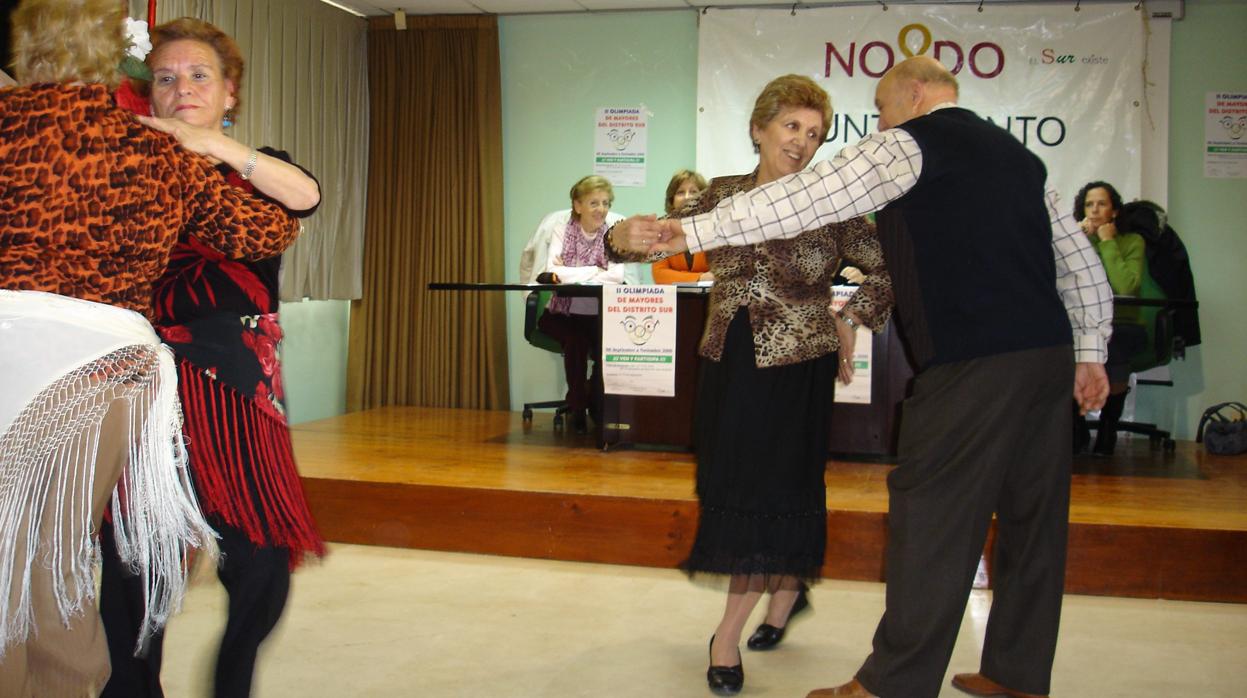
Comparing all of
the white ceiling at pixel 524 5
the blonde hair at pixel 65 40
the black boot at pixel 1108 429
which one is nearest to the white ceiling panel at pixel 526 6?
the white ceiling at pixel 524 5

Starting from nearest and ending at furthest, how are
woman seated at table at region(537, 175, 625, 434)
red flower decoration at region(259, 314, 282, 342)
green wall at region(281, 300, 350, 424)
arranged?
red flower decoration at region(259, 314, 282, 342)
woman seated at table at region(537, 175, 625, 434)
green wall at region(281, 300, 350, 424)

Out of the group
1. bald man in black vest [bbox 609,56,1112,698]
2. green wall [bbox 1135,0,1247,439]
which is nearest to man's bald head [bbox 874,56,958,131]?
bald man in black vest [bbox 609,56,1112,698]

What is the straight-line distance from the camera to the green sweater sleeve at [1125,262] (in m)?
5.44

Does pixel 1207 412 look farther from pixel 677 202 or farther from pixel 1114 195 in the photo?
pixel 677 202

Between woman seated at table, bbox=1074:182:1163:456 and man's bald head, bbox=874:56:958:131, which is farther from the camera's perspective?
woman seated at table, bbox=1074:182:1163:456

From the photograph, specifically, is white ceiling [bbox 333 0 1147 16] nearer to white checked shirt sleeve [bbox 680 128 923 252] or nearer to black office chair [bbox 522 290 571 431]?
black office chair [bbox 522 290 571 431]

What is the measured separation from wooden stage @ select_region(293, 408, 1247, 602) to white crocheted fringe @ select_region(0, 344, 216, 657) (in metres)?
2.12

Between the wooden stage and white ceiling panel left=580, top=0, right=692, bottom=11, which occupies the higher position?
white ceiling panel left=580, top=0, right=692, bottom=11

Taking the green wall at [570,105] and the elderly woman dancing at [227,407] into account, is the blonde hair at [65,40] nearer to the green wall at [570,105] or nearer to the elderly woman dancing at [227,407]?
the elderly woman dancing at [227,407]

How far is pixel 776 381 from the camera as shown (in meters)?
2.55

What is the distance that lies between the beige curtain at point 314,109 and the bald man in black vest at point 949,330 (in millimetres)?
4226

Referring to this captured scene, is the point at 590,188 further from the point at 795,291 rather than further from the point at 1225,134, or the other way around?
the point at 1225,134

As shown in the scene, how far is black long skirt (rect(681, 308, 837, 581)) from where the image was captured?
2559mm

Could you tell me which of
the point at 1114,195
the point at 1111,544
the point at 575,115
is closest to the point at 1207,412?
the point at 1114,195
